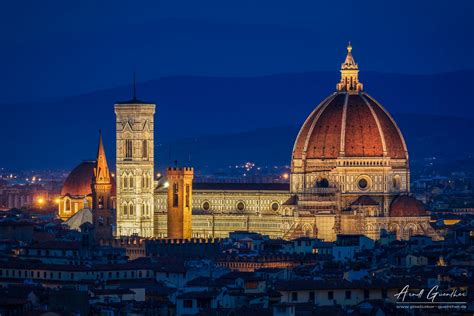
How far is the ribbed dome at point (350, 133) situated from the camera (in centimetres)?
16238

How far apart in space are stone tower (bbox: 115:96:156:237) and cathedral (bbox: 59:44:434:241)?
65 millimetres

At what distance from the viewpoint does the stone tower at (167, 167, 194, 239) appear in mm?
157875

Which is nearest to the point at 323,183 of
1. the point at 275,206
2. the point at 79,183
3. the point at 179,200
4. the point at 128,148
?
the point at 275,206

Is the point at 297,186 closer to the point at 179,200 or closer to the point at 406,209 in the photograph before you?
the point at 406,209

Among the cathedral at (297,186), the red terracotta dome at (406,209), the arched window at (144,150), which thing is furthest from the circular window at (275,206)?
the arched window at (144,150)

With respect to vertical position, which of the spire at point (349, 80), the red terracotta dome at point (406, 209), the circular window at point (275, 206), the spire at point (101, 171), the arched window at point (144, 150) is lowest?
the red terracotta dome at point (406, 209)

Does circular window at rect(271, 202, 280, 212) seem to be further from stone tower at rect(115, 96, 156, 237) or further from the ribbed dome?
stone tower at rect(115, 96, 156, 237)

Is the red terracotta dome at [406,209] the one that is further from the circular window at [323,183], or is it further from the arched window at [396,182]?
the circular window at [323,183]

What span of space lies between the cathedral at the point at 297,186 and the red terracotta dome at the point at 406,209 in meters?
0.06

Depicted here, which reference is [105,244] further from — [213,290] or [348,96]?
[213,290]

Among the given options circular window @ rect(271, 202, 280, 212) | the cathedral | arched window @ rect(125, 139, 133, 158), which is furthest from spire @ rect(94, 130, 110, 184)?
circular window @ rect(271, 202, 280, 212)

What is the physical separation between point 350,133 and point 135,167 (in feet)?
46.5

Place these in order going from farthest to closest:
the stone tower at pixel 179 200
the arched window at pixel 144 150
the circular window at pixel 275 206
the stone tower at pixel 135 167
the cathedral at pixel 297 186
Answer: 1. the circular window at pixel 275 206
2. the arched window at pixel 144 150
3. the stone tower at pixel 135 167
4. the cathedral at pixel 297 186
5. the stone tower at pixel 179 200

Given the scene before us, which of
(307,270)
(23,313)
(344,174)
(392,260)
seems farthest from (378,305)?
(344,174)
